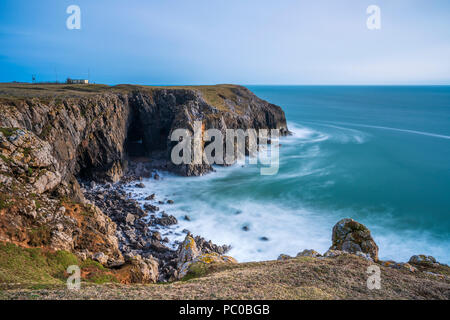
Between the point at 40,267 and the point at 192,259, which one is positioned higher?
the point at 40,267

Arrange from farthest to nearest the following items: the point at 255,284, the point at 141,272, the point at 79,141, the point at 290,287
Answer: the point at 79,141 < the point at 141,272 < the point at 255,284 < the point at 290,287

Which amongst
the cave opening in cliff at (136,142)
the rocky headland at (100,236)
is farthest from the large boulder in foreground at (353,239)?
the cave opening in cliff at (136,142)

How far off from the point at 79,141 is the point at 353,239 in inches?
1357

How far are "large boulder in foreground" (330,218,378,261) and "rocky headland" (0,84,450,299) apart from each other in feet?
0.22

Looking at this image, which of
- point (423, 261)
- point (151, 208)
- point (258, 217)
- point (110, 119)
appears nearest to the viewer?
point (423, 261)

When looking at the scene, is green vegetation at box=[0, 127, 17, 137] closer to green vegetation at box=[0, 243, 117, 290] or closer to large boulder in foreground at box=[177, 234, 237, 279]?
green vegetation at box=[0, 243, 117, 290]

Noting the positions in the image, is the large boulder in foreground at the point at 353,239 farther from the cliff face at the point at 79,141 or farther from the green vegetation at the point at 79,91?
the green vegetation at the point at 79,91

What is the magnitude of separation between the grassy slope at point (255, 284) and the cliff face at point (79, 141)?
1.98 m

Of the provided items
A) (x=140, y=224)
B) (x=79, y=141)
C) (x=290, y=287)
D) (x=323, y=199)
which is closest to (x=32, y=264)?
(x=290, y=287)

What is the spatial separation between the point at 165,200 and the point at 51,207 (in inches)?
724

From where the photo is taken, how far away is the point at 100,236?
18.5m

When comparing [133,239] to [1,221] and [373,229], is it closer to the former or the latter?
[1,221]

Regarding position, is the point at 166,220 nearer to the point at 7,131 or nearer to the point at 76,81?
the point at 7,131
